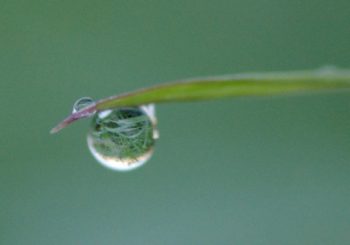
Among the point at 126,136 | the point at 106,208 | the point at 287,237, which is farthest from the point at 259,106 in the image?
the point at 126,136

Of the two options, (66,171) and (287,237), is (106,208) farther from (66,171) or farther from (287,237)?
(287,237)

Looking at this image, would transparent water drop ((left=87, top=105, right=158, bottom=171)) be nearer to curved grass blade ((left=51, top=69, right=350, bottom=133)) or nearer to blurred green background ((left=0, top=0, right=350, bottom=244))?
curved grass blade ((left=51, top=69, right=350, bottom=133))

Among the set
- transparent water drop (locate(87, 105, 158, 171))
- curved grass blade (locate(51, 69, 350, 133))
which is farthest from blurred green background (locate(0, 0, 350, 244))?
curved grass blade (locate(51, 69, 350, 133))

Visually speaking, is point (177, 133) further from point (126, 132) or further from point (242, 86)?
point (242, 86)

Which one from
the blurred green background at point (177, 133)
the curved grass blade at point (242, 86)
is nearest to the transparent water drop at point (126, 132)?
the curved grass blade at point (242, 86)

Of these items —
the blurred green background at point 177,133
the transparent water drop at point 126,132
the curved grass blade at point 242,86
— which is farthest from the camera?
the blurred green background at point 177,133

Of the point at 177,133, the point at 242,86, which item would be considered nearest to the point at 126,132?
the point at 242,86

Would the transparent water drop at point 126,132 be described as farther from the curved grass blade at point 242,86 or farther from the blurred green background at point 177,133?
the blurred green background at point 177,133
